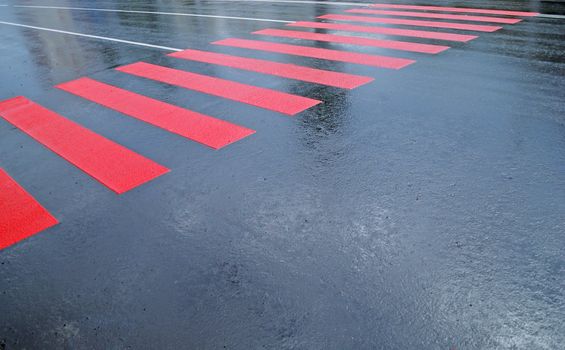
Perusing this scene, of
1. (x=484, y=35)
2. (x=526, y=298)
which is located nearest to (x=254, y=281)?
(x=526, y=298)

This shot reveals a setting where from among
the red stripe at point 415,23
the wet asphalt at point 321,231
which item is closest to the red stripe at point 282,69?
the wet asphalt at point 321,231

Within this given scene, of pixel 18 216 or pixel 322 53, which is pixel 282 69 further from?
pixel 18 216

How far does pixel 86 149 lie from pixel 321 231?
312 centimetres

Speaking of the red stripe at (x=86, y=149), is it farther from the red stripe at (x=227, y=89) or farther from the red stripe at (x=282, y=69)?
the red stripe at (x=282, y=69)

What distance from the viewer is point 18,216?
13.3ft

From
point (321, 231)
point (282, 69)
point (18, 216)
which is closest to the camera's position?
point (321, 231)

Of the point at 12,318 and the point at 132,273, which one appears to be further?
the point at 132,273

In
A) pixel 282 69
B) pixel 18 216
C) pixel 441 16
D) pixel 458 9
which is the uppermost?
pixel 458 9

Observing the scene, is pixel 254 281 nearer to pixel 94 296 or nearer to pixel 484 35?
pixel 94 296

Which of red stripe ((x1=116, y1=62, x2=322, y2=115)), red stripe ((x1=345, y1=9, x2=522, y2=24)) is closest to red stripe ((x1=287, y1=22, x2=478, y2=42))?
red stripe ((x1=345, y1=9, x2=522, y2=24))

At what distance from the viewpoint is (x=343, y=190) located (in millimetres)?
4094

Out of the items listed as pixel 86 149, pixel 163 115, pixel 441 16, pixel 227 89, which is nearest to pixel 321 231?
pixel 86 149

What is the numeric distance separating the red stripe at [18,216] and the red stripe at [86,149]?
2.00 ft

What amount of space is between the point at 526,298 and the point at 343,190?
1.72 meters
